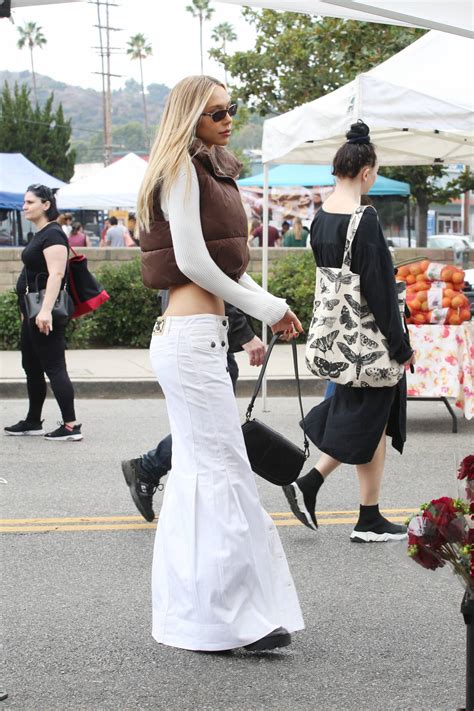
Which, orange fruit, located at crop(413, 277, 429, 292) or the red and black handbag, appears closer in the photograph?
the red and black handbag

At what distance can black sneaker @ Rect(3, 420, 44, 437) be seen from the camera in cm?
862

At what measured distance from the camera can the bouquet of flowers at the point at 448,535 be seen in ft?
10.2

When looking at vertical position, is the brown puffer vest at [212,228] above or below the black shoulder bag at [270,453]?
above

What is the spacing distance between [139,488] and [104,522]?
34 centimetres

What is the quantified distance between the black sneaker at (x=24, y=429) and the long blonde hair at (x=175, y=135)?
4.92 metres

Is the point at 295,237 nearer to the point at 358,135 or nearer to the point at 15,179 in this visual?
the point at 15,179

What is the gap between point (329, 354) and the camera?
213 inches

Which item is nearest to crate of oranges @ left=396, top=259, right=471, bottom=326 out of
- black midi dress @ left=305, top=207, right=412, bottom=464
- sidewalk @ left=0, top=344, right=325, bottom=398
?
sidewalk @ left=0, top=344, right=325, bottom=398

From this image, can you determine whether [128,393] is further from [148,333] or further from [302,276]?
[302,276]

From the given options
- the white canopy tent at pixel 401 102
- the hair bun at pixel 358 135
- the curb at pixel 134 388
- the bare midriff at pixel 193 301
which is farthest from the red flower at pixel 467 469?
the curb at pixel 134 388

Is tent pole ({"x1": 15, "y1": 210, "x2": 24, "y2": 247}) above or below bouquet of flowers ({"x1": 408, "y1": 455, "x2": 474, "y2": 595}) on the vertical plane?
above

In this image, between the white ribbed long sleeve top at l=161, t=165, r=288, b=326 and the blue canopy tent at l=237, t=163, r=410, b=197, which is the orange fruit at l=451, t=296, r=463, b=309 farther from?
the blue canopy tent at l=237, t=163, r=410, b=197

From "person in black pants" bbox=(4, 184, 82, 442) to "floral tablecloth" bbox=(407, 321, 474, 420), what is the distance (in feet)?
8.65

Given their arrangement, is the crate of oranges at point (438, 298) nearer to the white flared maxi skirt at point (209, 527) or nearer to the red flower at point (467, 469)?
the white flared maxi skirt at point (209, 527)
